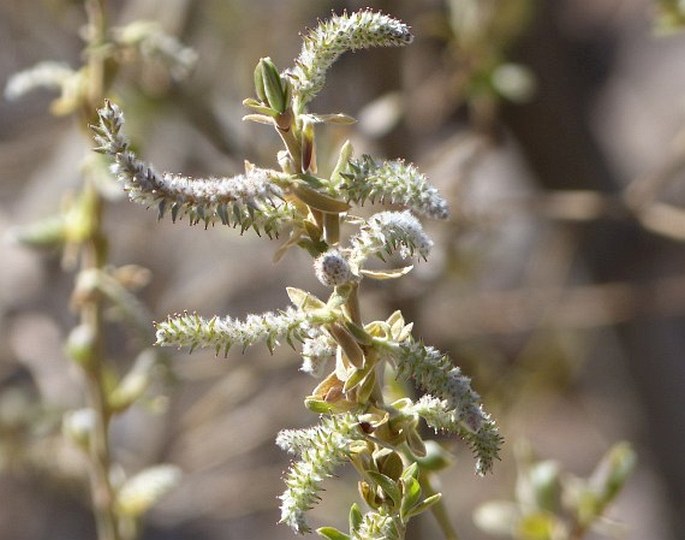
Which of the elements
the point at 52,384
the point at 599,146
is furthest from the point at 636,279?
the point at 52,384

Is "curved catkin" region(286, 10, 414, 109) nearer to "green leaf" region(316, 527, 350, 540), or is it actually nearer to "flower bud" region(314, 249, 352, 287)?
"flower bud" region(314, 249, 352, 287)

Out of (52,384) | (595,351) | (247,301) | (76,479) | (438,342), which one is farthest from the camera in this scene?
(247,301)

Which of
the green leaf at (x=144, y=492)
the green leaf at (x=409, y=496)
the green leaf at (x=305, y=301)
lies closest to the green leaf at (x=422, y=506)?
the green leaf at (x=409, y=496)

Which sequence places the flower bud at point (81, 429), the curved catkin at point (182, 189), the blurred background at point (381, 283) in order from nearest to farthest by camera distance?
the curved catkin at point (182, 189) → the flower bud at point (81, 429) → the blurred background at point (381, 283)

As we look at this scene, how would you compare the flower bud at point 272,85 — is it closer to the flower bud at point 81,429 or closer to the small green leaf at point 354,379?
the small green leaf at point 354,379

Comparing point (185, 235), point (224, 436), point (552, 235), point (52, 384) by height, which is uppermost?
point (185, 235)

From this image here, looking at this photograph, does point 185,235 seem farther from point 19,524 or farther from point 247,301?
point 19,524
